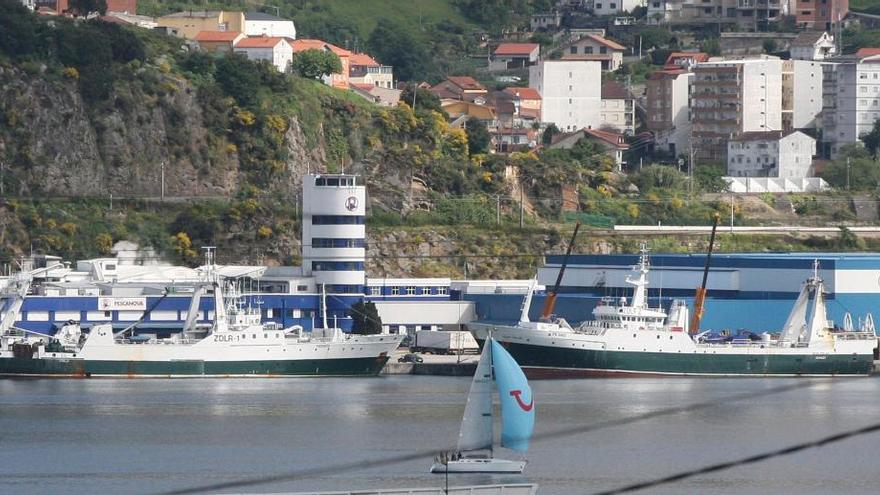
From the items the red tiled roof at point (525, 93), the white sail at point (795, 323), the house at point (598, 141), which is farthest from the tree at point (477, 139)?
the white sail at point (795, 323)

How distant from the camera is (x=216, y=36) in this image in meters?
132

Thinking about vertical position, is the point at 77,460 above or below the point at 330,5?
→ below

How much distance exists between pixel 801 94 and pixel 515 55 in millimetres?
23099

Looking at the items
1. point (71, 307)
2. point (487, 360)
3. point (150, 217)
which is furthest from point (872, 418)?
point (150, 217)

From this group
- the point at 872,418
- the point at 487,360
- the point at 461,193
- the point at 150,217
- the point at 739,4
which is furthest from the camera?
the point at 739,4

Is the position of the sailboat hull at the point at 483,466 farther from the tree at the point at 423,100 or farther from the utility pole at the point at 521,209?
the tree at the point at 423,100

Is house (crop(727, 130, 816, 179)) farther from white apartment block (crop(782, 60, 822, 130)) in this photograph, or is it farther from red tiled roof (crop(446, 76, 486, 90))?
red tiled roof (crop(446, 76, 486, 90))

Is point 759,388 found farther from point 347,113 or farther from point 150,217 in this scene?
point 347,113

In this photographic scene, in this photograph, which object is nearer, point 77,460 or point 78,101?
point 77,460

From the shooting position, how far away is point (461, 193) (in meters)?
121

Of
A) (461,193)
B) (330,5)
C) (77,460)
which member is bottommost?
(77,460)

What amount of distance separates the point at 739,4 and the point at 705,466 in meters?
110

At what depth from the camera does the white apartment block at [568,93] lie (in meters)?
148

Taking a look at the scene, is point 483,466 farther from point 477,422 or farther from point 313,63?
point 313,63
